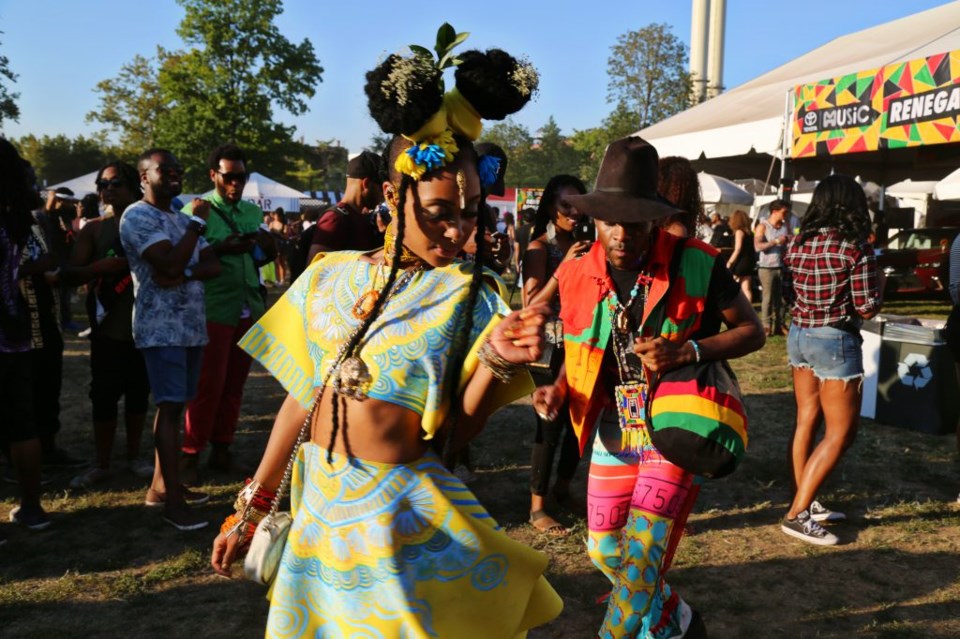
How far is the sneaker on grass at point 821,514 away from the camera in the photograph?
466 centimetres

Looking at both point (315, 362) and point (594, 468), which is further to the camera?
point (594, 468)

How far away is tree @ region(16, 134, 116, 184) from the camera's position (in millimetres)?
65812

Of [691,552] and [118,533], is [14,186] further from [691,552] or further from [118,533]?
[691,552]

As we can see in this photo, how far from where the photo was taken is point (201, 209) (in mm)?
4984

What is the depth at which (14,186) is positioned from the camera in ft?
14.0

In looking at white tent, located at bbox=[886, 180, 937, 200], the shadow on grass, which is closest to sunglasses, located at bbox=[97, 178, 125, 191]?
the shadow on grass

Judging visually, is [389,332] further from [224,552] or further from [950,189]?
[950,189]

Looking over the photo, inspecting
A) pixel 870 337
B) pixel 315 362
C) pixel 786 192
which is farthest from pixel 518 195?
pixel 315 362

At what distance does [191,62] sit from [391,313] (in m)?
46.0

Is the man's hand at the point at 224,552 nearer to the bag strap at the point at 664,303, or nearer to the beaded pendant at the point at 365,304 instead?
the beaded pendant at the point at 365,304

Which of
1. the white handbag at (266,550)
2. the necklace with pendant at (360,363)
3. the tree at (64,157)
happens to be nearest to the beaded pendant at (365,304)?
the necklace with pendant at (360,363)

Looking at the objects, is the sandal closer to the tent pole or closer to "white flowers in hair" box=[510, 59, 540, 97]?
"white flowers in hair" box=[510, 59, 540, 97]

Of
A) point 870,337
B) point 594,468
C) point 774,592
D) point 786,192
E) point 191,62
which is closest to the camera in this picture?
point 594,468

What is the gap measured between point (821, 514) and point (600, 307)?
2734 millimetres
